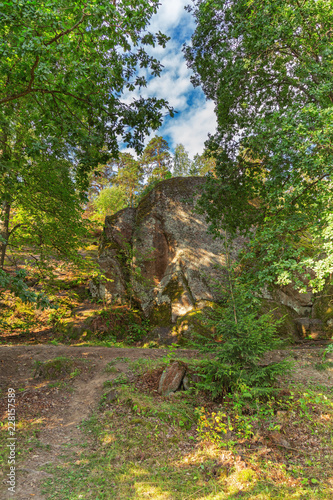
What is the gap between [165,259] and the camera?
1429 centimetres

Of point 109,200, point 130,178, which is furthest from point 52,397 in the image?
point 130,178

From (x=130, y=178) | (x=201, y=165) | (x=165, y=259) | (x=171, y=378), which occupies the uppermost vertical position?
(x=201, y=165)

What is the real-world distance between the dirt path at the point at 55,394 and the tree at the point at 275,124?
3.78m

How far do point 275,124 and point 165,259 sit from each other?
9.44 metres

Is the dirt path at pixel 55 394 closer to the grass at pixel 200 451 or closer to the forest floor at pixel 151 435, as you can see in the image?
the forest floor at pixel 151 435

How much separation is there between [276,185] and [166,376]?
535 cm

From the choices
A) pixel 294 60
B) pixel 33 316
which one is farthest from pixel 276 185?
pixel 33 316

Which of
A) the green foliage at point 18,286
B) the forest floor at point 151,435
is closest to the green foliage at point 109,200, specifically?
the forest floor at point 151,435

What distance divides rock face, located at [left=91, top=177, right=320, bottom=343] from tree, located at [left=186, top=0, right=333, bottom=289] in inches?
171

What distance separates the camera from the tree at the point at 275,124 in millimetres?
5477

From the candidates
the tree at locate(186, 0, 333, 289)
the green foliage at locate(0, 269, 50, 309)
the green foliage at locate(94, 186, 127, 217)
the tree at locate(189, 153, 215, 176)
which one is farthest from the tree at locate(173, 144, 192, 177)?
the green foliage at locate(0, 269, 50, 309)

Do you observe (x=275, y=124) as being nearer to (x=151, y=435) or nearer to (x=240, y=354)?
(x=240, y=354)

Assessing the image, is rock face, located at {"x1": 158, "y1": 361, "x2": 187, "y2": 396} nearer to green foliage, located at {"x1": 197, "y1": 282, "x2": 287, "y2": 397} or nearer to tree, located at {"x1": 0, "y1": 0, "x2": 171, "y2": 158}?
green foliage, located at {"x1": 197, "y1": 282, "x2": 287, "y2": 397}

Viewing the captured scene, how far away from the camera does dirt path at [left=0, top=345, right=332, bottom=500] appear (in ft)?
13.4
